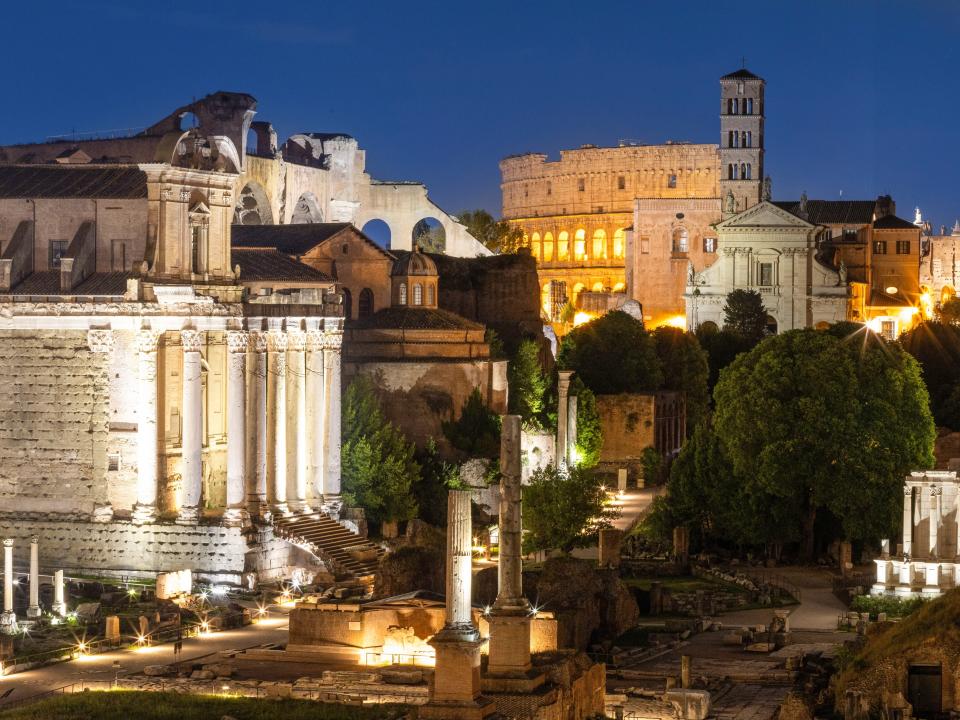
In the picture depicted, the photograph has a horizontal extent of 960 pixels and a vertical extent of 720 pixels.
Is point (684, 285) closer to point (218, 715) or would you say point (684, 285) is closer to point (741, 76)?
point (741, 76)

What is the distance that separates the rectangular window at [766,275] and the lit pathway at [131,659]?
60.8 metres

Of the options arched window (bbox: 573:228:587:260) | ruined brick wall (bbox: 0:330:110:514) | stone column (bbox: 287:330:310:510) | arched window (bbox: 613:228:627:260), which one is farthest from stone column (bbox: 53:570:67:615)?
arched window (bbox: 573:228:587:260)

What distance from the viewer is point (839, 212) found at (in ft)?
394

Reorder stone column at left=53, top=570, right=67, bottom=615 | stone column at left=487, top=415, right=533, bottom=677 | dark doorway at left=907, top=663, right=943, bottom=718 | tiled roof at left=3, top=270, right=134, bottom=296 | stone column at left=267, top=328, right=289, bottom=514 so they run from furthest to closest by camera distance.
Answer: stone column at left=267, top=328, right=289, bottom=514, tiled roof at left=3, top=270, right=134, bottom=296, stone column at left=53, top=570, right=67, bottom=615, dark doorway at left=907, top=663, right=943, bottom=718, stone column at left=487, top=415, right=533, bottom=677

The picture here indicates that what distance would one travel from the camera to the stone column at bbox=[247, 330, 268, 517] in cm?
5403

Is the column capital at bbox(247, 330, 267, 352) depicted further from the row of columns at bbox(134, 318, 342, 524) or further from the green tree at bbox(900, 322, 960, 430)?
the green tree at bbox(900, 322, 960, 430)

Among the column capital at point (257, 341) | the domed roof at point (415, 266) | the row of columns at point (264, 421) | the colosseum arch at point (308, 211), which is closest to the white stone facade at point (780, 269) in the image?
the colosseum arch at point (308, 211)

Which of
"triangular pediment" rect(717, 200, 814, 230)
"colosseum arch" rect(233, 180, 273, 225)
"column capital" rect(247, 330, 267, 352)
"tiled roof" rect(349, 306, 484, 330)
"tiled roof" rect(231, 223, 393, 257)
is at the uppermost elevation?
"triangular pediment" rect(717, 200, 814, 230)

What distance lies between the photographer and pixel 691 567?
198ft

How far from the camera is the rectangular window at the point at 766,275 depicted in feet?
350

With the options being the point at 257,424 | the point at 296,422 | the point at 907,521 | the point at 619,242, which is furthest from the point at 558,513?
the point at 619,242

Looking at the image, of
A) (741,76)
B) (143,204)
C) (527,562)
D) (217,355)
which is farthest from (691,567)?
(741,76)

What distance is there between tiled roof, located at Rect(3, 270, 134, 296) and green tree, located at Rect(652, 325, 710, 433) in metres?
34.6

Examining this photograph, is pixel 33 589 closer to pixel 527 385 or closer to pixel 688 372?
pixel 527 385
